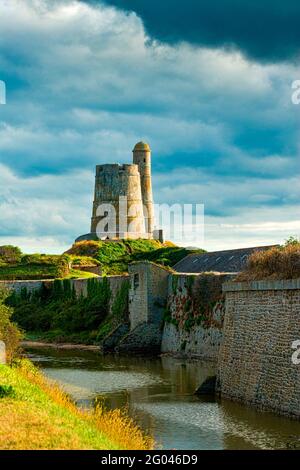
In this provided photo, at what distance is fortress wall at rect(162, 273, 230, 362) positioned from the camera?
3859 cm

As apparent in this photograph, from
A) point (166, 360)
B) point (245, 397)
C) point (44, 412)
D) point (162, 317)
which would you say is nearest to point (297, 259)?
point (245, 397)

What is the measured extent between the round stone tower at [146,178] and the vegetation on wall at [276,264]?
231 ft

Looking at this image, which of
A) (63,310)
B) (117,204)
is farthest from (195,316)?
(117,204)

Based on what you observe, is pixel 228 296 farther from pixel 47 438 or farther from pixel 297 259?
pixel 47 438

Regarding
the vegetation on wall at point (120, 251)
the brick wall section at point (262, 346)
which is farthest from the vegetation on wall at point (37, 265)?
the brick wall section at point (262, 346)

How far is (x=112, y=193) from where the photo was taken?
9069 centimetres

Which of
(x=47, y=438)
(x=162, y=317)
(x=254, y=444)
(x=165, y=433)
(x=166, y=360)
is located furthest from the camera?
(x=162, y=317)

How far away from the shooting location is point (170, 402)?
2605 cm

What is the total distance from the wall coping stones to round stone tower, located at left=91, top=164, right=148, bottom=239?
210ft

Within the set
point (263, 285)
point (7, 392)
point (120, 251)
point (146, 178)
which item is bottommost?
A: point (7, 392)

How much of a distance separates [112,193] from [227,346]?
65.0 metres

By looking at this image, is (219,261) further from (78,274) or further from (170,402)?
(170,402)

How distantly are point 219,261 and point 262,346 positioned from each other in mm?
34065

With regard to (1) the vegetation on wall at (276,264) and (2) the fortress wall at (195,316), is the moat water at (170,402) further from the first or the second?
(1) the vegetation on wall at (276,264)
